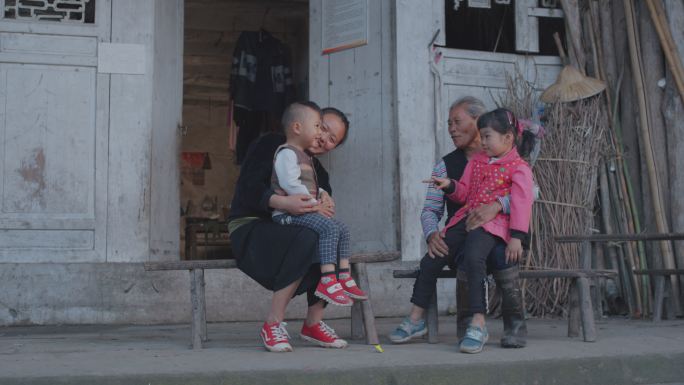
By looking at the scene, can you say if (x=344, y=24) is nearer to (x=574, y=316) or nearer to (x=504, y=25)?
(x=504, y=25)

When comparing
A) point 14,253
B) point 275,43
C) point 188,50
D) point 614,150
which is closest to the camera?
point 14,253

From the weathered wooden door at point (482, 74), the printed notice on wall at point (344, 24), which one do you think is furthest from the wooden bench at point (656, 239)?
the printed notice on wall at point (344, 24)

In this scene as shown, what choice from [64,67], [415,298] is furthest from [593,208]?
[64,67]

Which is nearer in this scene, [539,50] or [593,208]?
[593,208]

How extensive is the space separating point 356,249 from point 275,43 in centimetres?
274

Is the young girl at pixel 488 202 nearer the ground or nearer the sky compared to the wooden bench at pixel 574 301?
nearer the sky

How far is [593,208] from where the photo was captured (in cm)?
619

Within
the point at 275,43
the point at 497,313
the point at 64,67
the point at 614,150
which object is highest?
the point at 275,43

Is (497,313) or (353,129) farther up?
(353,129)

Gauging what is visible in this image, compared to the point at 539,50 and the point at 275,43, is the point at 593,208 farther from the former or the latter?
the point at 275,43

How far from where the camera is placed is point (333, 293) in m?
3.89

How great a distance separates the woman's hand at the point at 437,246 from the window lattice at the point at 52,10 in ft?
10.5

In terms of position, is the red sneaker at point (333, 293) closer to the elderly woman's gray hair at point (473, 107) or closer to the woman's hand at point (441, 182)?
the woman's hand at point (441, 182)

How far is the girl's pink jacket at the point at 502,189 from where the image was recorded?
399 centimetres
